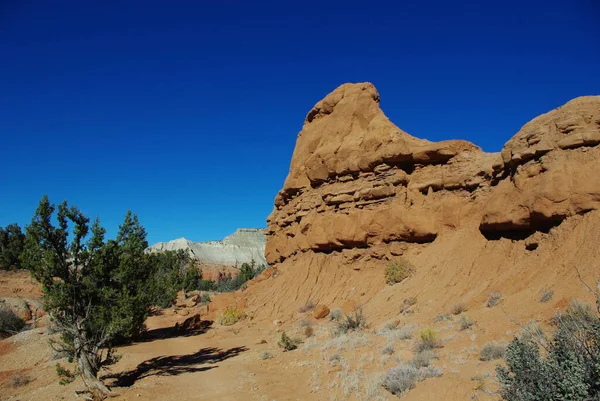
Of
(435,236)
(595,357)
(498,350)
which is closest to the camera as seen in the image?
(595,357)

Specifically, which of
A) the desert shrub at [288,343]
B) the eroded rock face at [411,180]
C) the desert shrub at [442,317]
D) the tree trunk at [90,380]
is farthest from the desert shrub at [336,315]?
the tree trunk at [90,380]

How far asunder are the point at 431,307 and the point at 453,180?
24.1 feet

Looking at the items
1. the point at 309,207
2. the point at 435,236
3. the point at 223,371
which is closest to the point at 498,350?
the point at 223,371

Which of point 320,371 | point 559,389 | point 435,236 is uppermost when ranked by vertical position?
point 435,236

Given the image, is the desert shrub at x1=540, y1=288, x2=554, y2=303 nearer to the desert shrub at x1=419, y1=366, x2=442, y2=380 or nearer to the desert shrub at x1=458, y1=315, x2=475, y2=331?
the desert shrub at x1=458, y1=315, x2=475, y2=331

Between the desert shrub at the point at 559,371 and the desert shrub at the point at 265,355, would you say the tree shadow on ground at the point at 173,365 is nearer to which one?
the desert shrub at the point at 265,355

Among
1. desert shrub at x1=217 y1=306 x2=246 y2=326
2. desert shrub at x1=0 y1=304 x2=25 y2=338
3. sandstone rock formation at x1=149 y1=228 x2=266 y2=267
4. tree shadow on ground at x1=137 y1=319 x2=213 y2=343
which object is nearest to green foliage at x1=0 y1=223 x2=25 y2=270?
desert shrub at x1=0 y1=304 x2=25 y2=338

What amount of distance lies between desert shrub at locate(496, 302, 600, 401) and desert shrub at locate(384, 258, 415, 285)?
13550mm

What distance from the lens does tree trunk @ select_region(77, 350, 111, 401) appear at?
9966 mm

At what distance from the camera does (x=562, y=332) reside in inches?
199

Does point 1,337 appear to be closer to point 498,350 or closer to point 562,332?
point 498,350

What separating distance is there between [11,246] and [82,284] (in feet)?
149

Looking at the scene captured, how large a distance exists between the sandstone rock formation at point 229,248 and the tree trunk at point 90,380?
100m

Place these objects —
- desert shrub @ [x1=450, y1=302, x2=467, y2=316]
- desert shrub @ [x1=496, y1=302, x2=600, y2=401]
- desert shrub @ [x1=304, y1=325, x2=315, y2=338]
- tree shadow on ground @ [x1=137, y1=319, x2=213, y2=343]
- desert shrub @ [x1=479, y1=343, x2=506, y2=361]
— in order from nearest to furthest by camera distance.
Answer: desert shrub @ [x1=496, y1=302, x2=600, y2=401] → desert shrub @ [x1=479, y1=343, x2=506, y2=361] → desert shrub @ [x1=450, y1=302, x2=467, y2=316] → desert shrub @ [x1=304, y1=325, x2=315, y2=338] → tree shadow on ground @ [x1=137, y1=319, x2=213, y2=343]
